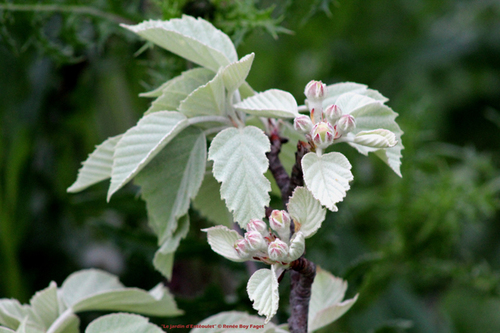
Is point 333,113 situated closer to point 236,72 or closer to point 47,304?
point 236,72

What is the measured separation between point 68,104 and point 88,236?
219 mm

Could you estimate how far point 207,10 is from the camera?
468 mm

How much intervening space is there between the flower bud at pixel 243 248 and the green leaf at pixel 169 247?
80 millimetres

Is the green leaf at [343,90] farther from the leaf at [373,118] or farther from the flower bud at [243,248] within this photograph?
the flower bud at [243,248]

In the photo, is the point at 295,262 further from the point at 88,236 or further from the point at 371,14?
the point at 371,14

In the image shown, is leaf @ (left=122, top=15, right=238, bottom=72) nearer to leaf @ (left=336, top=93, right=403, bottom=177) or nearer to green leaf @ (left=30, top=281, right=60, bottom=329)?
leaf @ (left=336, top=93, right=403, bottom=177)

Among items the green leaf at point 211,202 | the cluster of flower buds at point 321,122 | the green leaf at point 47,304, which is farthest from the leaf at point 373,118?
the green leaf at point 47,304

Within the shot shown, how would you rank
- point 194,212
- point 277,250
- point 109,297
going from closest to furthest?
1. point 277,250
2. point 109,297
3. point 194,212

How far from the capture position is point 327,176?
27 centimetres

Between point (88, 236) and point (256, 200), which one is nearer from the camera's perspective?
point (256, 200)

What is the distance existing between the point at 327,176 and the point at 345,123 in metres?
0.03

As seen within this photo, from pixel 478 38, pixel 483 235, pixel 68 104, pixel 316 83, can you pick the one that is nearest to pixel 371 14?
pixel 478 38

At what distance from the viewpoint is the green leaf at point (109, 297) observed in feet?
1.20

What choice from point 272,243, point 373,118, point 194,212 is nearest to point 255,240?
point 272,243
